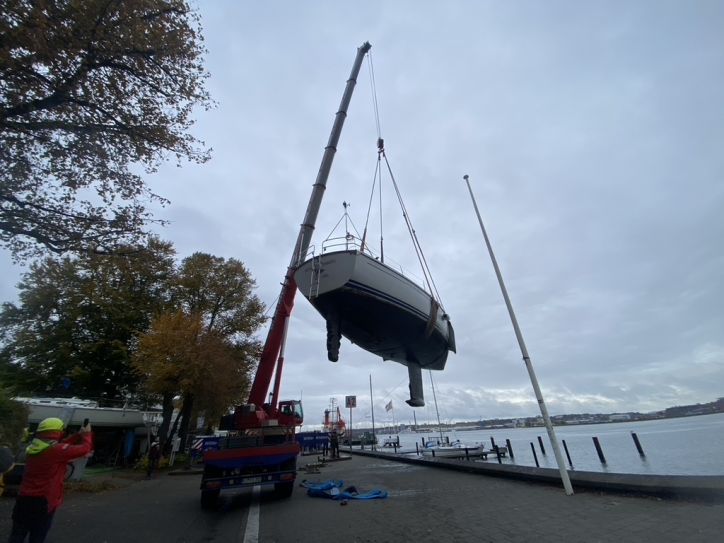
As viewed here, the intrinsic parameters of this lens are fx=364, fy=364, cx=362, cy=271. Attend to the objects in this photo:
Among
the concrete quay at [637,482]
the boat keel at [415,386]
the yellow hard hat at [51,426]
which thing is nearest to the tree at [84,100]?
the yellow hard hat at [51,426]

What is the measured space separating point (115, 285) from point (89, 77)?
64.9 ft

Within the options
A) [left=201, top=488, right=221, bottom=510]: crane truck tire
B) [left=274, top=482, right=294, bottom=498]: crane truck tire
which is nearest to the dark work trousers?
[left=201, top=488, right=221, bottom=510]: crane truck tire

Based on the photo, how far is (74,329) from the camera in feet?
67.4

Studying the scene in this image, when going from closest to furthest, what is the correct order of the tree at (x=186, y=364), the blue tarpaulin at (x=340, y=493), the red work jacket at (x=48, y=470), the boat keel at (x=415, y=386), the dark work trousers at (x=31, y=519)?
the dark work trousers at (x=31, y=519) → the red work jacket at (x=48, y=470) → the blue tarpaulin at (x=340, y=493) → the boat keel at (x=415, y=386) → the tree at (x=186, y=364)

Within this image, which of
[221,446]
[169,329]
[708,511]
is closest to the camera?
[708,511]

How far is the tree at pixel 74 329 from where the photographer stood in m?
19.8

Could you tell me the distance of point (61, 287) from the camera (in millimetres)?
20734

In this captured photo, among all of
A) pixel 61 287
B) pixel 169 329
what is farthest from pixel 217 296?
pixel 61 287

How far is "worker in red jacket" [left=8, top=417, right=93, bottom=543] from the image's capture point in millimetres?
3252

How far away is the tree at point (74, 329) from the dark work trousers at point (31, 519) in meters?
18.4

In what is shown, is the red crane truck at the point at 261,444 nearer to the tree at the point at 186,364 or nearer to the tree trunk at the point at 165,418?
the tree at the point at 186,364

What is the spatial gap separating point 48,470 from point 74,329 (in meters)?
21.8

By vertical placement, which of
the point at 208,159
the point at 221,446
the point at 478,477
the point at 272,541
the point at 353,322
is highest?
the point at 208,159

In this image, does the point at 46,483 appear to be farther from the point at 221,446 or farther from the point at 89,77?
the point at 89,77
